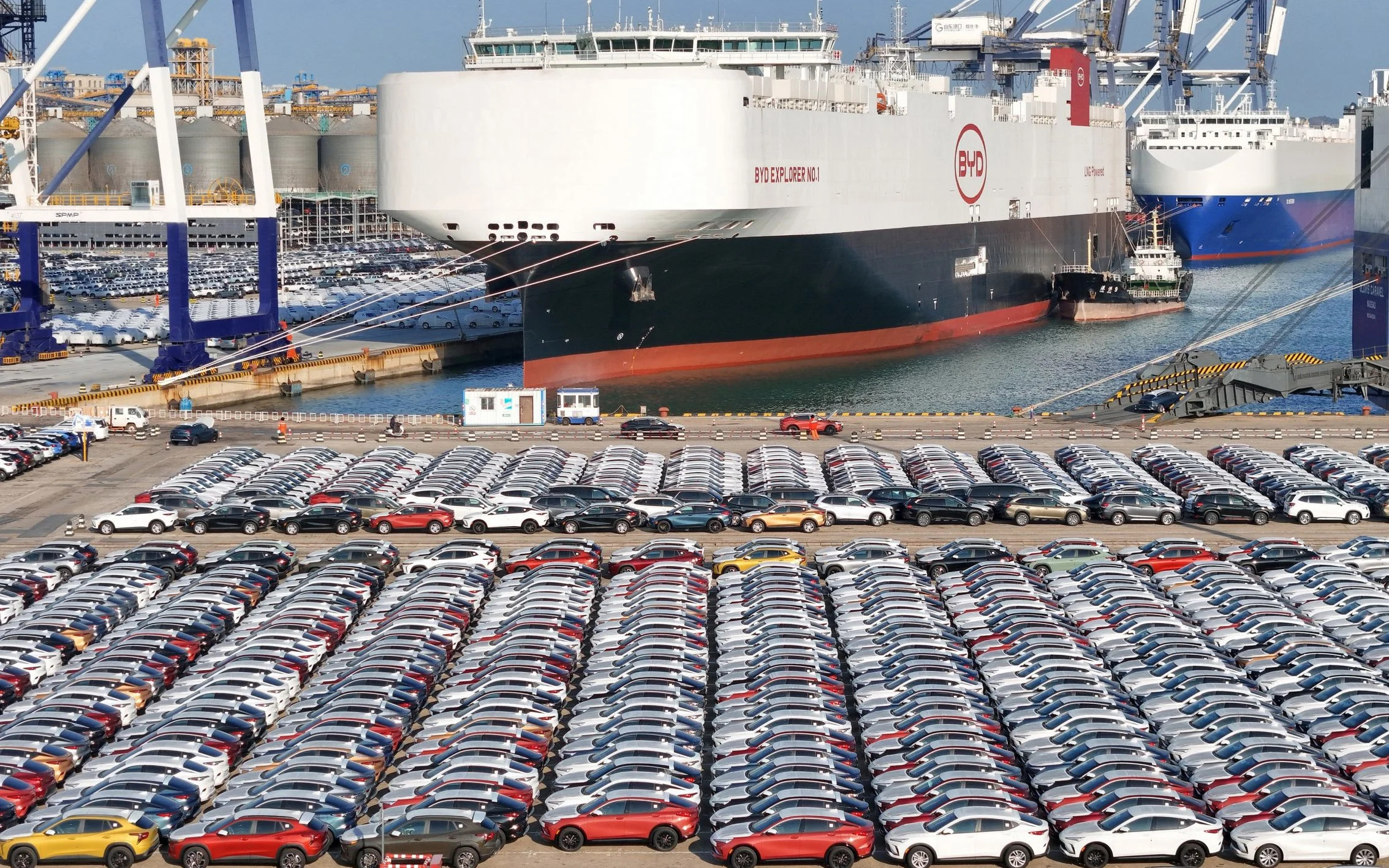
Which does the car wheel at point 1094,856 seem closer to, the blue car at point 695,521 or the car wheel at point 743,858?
the car wheel at point 743,858

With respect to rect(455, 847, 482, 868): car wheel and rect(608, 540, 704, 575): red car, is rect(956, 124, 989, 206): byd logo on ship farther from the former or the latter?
rect(455, 847, 482, 868): car wheel

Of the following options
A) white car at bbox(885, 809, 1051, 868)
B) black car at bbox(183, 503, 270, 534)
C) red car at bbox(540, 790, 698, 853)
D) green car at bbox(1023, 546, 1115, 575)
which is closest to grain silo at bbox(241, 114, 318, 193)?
black car at bbox(183, 503, 270, 534)

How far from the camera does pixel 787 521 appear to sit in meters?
34.8

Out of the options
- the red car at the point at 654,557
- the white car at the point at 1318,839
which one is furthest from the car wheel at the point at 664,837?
the red car at the point at 654,557

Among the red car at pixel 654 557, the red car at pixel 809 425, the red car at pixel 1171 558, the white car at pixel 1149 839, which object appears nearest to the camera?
the white car at pixel 1149 839

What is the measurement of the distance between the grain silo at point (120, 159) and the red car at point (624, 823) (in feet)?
488

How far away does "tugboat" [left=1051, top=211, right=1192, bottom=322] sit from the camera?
81.7m

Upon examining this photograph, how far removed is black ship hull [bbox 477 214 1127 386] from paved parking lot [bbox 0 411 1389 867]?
31.4 ft

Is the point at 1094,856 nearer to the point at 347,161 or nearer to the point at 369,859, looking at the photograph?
the point at 369,859

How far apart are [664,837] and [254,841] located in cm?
441

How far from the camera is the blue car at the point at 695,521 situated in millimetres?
34625

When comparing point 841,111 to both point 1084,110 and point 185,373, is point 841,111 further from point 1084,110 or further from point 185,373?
point 1084,110

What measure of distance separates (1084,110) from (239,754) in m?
81.3

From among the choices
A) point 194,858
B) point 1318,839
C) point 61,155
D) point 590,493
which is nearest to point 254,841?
point 194,858
